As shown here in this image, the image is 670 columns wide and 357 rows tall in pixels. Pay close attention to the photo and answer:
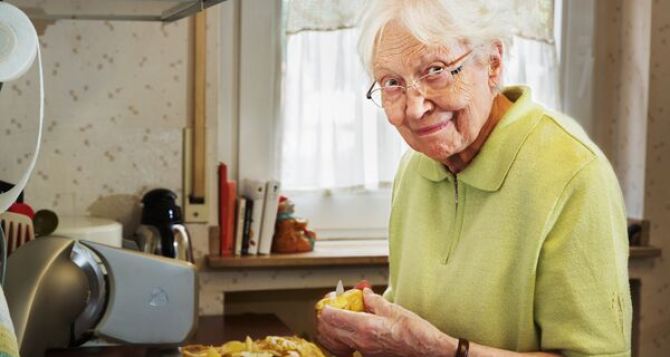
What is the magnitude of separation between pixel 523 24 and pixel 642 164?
161 centimetres

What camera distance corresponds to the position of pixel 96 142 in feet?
8.38

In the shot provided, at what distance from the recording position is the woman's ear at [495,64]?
57.8 inches

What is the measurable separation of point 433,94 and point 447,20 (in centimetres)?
11

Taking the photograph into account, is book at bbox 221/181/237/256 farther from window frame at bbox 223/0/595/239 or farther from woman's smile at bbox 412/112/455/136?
woman's smile at bbox 412/112/455/136

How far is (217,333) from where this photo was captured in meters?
2.45

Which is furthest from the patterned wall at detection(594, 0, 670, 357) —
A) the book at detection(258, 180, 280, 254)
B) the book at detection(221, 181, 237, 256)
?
the book at detection(221, 181, 237, 256)

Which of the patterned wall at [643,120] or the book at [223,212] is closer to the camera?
the book at [223,212]

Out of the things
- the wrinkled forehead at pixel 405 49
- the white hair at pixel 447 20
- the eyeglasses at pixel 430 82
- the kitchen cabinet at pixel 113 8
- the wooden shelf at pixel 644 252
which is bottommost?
the wooden shelf at pixel 644 252

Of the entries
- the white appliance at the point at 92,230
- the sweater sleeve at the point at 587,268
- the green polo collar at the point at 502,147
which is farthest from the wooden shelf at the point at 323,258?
the sweater sleeve at the point at 587,268

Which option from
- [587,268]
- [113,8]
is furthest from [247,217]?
[587,268]

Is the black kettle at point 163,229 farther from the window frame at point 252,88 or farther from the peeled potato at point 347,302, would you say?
the peeled potato at point 347,302

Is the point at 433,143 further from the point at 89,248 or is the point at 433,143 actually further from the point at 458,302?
the point at 89,248

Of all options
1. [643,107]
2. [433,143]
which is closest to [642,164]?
[643,107]

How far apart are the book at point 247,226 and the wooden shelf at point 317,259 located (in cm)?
5
